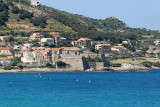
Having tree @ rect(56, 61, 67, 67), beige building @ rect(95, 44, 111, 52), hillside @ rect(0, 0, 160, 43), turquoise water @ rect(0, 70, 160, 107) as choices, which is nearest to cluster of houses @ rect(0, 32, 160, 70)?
beige building @ rect(95, 44, 111, 52)

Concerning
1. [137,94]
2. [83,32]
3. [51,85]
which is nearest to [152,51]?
[83,32]

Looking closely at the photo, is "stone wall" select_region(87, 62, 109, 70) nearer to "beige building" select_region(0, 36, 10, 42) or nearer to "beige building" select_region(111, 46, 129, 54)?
"beige building" select_region(111, 46, 129, 54)

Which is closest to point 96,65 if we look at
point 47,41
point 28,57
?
point 28,57

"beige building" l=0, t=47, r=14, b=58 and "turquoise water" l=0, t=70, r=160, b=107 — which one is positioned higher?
"beige building" l=0, t=47, r=14, b=58

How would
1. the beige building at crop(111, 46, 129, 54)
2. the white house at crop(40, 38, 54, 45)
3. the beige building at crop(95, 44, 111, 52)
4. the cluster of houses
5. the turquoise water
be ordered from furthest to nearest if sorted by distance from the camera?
the beige building at crop(111, 46, 129, 54)
the beige building at crop(95, 44, 111, 52)
the white house at crop(40, 38, 54, 45)
the cluster of houses
the turquoise water

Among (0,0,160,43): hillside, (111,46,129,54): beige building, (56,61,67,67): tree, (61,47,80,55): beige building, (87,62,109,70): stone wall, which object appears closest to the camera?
(56,61,67,67): tree

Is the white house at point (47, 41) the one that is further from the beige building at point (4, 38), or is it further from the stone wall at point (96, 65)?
the stone wall at point (96, 65)

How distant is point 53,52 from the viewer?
98.9 m

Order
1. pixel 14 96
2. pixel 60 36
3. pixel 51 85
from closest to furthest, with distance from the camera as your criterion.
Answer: pixel 14 96 → pixel 51 85 → pixel 60 36

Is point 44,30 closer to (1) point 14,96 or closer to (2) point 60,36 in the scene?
(2) point 60,36

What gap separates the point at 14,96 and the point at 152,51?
8098cm

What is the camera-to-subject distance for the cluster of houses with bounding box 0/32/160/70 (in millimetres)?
92688

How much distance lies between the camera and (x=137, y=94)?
5528 cm

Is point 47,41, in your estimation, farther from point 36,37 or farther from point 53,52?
point 53,52
